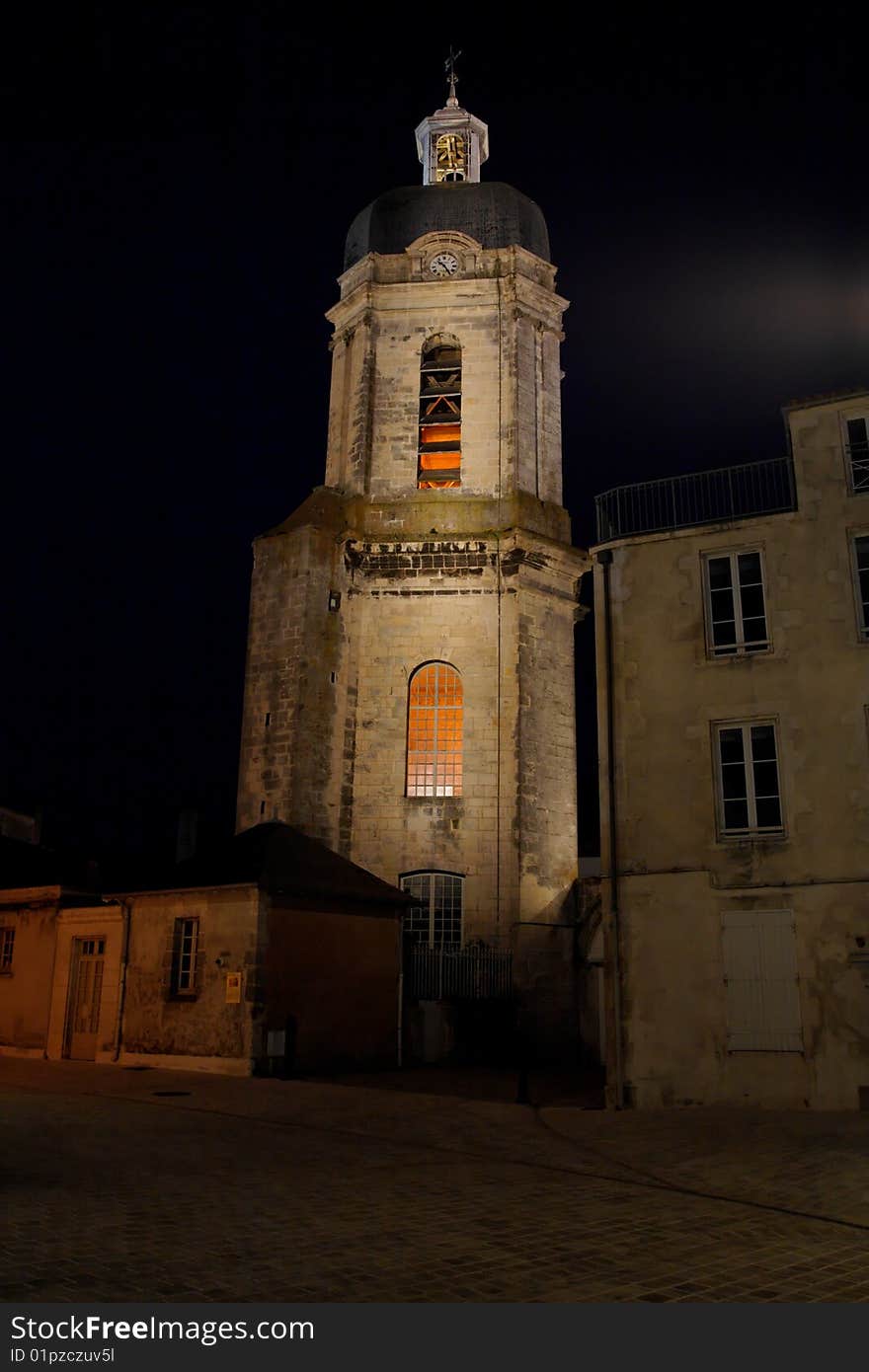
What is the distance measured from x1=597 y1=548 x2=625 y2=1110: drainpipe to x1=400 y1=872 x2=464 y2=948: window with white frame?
10.1 meters

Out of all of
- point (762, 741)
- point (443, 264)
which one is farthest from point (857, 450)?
point (443, 264)

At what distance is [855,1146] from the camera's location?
33.0ft

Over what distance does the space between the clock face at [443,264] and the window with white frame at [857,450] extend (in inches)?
674

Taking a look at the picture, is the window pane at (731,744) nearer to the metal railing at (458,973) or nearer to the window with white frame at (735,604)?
the window with white frame at (735,604)

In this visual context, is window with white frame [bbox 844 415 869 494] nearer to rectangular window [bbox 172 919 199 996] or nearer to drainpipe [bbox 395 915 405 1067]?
drainpipe [bbox 395 915 405 1067]

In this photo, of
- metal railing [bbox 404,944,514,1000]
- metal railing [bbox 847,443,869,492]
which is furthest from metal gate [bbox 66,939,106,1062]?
metal railing [bbox 847,443,869,492]

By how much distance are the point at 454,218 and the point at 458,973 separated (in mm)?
19987

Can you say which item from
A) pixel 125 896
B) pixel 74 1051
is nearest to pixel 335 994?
pixel 125 896

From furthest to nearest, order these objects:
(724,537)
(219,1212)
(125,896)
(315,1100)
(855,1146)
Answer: (125,896), (724,537), (315,1100), (855,1146), (219,1212)

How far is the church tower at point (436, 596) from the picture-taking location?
24.5 meters

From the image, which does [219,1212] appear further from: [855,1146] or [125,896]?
[125,896]

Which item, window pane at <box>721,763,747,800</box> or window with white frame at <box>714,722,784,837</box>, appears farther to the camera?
window pane at <box>721,763,747,800</box>

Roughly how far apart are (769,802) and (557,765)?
38.5 feet

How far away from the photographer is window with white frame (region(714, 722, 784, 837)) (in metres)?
14.0
